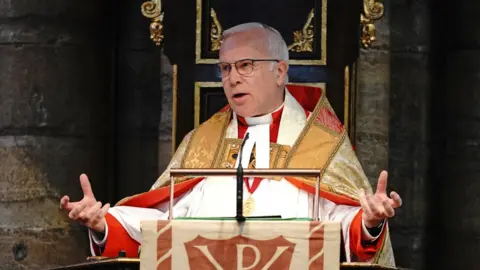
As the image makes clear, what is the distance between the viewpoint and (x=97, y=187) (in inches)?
276

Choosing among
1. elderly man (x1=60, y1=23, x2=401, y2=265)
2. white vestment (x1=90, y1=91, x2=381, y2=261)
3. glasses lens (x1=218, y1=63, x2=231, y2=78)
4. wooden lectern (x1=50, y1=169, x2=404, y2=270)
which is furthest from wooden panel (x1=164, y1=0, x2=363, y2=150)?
wooden lectern (x1=50, y1=169, x2=404, y2=270)

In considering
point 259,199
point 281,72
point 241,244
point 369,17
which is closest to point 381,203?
point 241,244

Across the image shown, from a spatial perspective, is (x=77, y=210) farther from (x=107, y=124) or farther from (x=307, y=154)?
(x=107, y=124)

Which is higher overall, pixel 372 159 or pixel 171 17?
pixel 171 17

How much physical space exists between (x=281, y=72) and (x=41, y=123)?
1.54 metres

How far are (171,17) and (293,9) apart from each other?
591 millimetres

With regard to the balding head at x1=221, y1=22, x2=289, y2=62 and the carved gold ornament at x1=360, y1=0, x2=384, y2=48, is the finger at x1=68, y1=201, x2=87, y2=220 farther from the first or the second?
the carved gold ornament at x1=360, y1=0, x2=384, y2=48

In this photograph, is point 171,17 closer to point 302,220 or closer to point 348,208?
point 348,208

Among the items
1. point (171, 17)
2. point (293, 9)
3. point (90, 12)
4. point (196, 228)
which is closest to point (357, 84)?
point (293, 9)

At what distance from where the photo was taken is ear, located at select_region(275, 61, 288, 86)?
5.92m

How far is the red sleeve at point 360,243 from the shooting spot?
5340 mm

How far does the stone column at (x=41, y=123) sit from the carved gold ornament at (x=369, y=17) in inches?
59.7

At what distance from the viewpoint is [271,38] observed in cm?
591

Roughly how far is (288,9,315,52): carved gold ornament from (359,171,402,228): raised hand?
141cm
